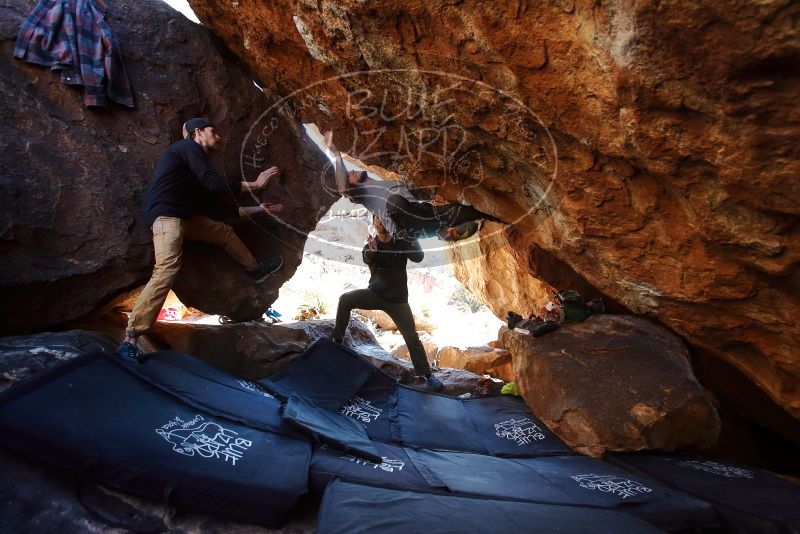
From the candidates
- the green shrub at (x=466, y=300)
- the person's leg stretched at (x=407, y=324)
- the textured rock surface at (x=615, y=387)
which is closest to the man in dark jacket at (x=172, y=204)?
the person's leg stretched at (x=407, y=324)

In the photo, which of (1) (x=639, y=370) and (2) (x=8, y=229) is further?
(1) (x=639, y=370)

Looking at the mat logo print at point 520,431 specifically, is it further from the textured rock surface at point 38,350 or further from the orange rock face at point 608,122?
the textured rock surface at point 38,350

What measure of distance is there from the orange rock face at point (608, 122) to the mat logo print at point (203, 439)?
307 cm

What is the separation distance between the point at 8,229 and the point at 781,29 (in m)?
5.22

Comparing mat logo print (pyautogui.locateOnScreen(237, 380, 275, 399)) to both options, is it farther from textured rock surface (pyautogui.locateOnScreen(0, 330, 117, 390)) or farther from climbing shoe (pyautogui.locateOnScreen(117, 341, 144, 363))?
textured rock surface (pyautogui.locateOnScreen(0, 330, 117, 390))

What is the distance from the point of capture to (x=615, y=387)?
380cm

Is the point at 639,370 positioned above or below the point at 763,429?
above

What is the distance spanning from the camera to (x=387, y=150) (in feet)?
16.3

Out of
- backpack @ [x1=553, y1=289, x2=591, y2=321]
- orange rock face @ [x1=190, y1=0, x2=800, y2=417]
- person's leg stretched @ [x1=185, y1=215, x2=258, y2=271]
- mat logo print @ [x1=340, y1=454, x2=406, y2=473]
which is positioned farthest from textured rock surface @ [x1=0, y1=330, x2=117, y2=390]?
backpack @ [x1=553, y1=289, x2=591, y2=321]

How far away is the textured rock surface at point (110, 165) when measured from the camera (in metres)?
3.56

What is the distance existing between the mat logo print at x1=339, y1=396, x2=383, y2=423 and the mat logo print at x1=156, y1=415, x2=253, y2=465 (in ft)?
4.76

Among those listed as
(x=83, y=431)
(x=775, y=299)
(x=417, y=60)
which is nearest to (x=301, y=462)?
(x=83, y=431)

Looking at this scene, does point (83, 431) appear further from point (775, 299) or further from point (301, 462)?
point (775, 299)

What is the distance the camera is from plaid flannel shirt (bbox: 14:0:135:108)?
3.79 m
